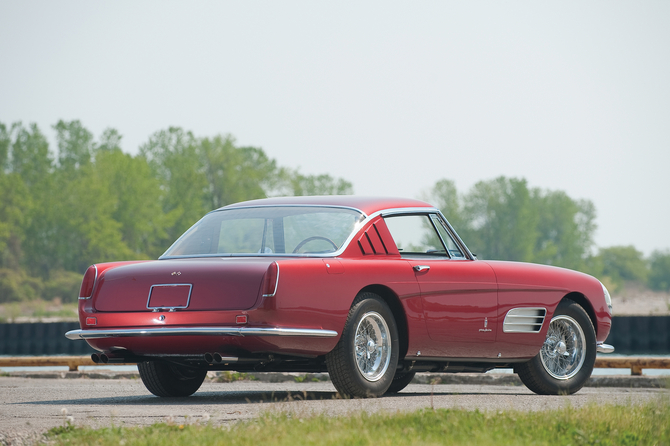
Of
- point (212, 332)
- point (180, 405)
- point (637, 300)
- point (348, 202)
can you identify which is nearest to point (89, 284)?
point (180, 405)

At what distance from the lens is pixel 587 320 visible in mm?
8469

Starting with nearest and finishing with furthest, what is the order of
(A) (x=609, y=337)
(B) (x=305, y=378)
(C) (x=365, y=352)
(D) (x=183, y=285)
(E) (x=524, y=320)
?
(D) (x=183, y=285) → (C) (x=365, y=352) → (E) (x=524, y=320) → (B) (x=305, y=378) → (A) (x=609, y=337)

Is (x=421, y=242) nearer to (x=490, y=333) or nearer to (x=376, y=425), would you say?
(x=490, y=333)

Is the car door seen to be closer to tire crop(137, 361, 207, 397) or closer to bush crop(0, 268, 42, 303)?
tire crop(137, 361, 207, 397)

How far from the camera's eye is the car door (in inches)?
287

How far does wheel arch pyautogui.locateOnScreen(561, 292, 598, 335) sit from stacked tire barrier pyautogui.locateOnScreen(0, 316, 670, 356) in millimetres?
16621

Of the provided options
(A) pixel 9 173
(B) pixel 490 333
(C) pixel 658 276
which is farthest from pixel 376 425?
(C) pixel 658 276

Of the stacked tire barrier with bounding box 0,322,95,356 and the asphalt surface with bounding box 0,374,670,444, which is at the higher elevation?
the asphalt surface with bounding box 0,374,670,444

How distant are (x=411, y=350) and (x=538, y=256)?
322 feet

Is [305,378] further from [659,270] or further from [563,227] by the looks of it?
[659,270]

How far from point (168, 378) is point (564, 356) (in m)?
3.50

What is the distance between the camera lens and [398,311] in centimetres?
711

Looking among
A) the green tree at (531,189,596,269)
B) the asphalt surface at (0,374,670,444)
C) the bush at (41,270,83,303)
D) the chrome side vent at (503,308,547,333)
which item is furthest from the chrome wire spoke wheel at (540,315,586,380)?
the green tree at (531,189,596,269)

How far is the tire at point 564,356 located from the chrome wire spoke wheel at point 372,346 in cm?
183
